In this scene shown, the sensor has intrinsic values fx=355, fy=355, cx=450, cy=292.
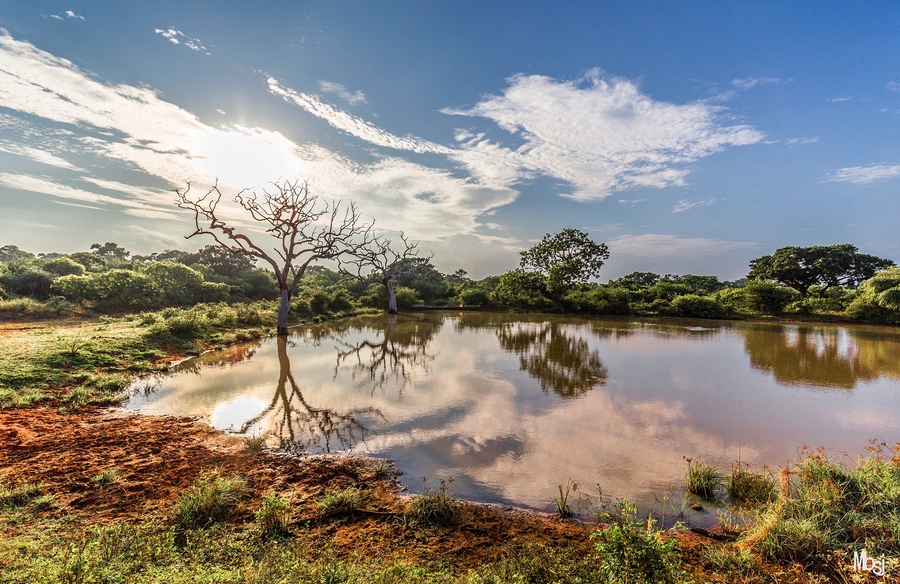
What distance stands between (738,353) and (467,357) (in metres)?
9.99

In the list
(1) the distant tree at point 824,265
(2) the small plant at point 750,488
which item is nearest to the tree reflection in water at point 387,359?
(2) the small plant at point 750,488

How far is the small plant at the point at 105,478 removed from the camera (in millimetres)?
3932

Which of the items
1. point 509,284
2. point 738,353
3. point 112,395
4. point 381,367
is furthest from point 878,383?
point 509,284

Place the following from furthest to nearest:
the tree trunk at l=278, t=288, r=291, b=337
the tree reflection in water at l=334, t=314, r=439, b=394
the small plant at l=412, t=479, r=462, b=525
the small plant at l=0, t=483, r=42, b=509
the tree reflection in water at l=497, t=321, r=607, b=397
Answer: the tree trunk at l=278, t=288, r=291, b=337 → the tree reflection in water at l=334, t=314, r=439, b=394 → the tree reflection in water at l=497, t=321, r=607, b=397 → the small plant at l=412, t=479, r=462, b=525 → the small plant at l=0, t=483, r=42, b=509

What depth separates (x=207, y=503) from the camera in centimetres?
338

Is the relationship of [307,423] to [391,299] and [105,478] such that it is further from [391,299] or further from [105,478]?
[391,299]

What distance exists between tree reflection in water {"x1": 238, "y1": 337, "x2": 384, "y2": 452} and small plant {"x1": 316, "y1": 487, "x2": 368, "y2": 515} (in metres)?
1.45

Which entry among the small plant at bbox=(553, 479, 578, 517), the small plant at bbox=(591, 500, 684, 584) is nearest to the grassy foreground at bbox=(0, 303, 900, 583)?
the small plant at bbox=(591, 500, 684, 584)

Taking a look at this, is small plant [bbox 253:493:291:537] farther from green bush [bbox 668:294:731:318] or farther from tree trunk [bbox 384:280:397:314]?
green bush [bbox 668:294:731:318]

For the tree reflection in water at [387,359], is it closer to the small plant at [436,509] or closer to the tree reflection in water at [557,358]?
the tree reflection in water at [557,358]

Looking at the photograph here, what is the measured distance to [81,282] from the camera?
54.9 feet

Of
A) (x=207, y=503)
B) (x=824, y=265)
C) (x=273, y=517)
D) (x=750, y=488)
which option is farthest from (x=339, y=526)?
(x=824, y=265)

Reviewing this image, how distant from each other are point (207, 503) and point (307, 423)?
277 centimetres

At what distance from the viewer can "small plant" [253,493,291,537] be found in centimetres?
321
